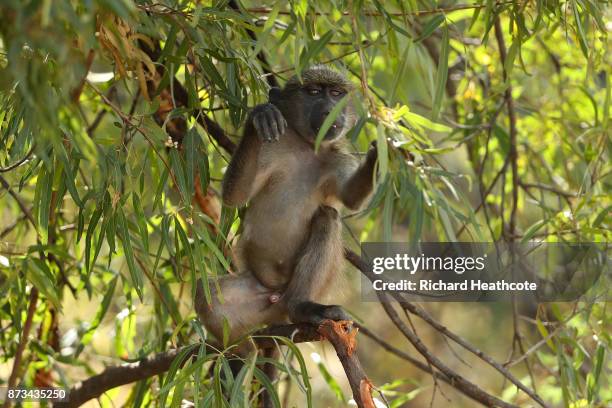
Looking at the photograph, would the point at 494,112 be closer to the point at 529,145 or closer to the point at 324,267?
the point at 529,145

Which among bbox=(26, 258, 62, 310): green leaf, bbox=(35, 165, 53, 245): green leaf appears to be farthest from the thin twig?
bbox=(26, 258, 62, 310): green leaf

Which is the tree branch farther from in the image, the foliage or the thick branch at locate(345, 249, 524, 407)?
the thick branch at locate(345, 249, 524, 407)

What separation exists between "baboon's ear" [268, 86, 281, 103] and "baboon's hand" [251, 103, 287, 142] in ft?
1.83

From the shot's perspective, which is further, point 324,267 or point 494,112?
point 494,112

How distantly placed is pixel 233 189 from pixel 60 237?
1.48 meters

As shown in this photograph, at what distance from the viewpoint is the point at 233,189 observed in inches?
175

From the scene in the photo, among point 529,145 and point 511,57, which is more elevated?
point 529,145

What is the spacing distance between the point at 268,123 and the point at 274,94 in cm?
66

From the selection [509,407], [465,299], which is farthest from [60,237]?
[509,407]

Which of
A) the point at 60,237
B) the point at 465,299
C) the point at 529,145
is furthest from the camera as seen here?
the point at 529,145

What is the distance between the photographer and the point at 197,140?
3.90 m

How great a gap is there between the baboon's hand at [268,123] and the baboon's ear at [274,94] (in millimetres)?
558

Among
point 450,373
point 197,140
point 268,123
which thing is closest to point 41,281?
point 197,140

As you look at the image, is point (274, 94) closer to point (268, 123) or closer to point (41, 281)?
point (268, 123)
